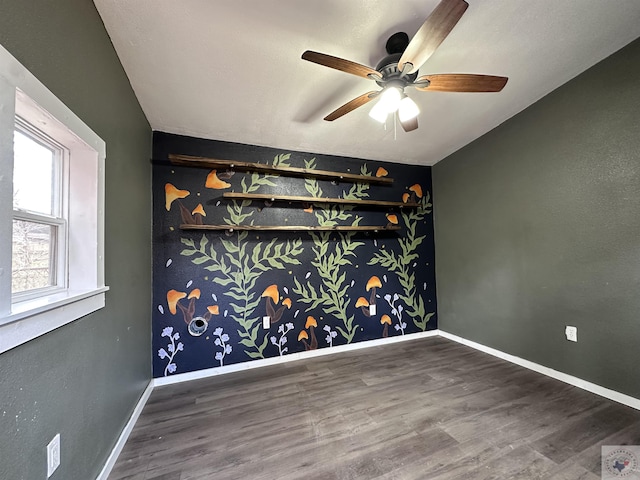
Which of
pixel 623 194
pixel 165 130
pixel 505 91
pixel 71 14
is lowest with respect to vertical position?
pixel 623 194

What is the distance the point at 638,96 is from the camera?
5.92ft

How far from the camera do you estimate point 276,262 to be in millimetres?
2748

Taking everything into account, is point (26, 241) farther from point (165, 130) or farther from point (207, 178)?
point (165, 130)

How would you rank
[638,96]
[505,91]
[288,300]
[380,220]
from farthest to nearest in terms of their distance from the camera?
1. [380,220]
2. [288,300]
3. [505,91]
4. [638,96]

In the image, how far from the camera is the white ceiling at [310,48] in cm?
143

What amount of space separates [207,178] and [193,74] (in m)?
0.95

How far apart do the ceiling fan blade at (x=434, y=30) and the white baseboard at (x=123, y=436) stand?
8.84 feet

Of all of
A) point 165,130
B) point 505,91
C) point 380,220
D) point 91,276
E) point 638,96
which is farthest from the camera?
point 380,220

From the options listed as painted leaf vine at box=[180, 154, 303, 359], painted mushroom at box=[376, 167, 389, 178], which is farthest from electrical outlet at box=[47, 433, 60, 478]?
painted mushroom at box=[376, 167, 389, 178]

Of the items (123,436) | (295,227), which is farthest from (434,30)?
(123,436)

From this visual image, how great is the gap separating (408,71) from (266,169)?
160 centimetres

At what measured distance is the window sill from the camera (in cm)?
73

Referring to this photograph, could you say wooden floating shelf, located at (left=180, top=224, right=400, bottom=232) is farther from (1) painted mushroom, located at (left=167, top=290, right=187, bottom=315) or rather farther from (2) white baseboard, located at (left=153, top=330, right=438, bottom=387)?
(2) white baseboard, located at (left=153, top=330, right=438, bottom=387)

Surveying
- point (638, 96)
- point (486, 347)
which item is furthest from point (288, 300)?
point (638, 96)
